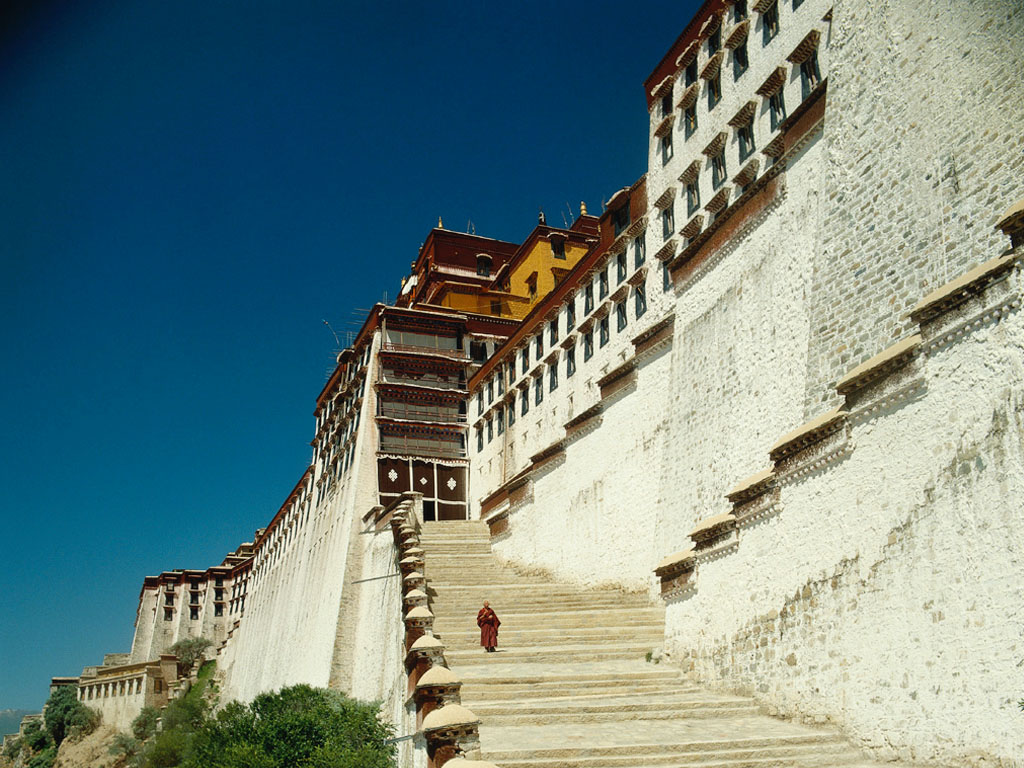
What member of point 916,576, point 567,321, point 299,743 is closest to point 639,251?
point 567,321

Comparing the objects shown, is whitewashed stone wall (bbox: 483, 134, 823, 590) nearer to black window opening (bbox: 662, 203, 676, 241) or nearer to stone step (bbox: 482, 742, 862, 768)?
black window opening (bbox: 662, 203, 676, 241)

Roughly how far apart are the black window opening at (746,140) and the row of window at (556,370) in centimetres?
485

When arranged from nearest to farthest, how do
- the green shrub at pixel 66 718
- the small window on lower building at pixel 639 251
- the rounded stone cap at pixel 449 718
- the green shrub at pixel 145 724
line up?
the rounded stone cap at pixel 449 718 < the small window on lower building at pixel 639 251 < the green shrub at pixel 145 724 < the green shrub at pixel 66 718

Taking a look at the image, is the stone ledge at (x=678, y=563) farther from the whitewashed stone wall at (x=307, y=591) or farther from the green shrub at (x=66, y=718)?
the green shrub at (x=66, y=718)

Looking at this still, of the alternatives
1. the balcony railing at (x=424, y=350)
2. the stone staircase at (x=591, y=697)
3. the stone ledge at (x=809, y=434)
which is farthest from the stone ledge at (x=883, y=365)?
the balcony railing at (x=424, y=350)

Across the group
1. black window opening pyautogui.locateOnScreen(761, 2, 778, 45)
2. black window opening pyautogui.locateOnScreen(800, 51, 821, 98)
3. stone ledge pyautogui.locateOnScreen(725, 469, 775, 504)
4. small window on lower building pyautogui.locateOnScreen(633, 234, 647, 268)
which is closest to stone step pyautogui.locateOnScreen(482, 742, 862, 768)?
stone ledge pyautogui.locateOnScreen(725, 469, 775, 504)

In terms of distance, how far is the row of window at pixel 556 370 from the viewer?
76.5 ft

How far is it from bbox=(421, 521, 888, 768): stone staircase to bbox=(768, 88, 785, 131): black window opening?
10133 mm

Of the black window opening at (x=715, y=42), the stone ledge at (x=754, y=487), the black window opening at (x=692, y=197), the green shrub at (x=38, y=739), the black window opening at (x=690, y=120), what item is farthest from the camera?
the green shrub at (x=38, y=739)

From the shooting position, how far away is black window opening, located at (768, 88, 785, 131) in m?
17.3

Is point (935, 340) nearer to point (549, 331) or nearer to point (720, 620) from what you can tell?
point (720, 620)

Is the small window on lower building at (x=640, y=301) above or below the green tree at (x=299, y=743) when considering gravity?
above

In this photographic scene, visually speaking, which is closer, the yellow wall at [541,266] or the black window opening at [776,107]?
the black window opening at [776,107]

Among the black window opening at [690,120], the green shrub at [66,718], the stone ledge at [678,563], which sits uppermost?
the black window opening at [690,120]
